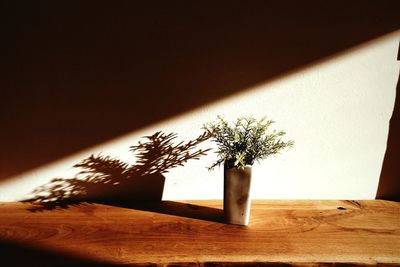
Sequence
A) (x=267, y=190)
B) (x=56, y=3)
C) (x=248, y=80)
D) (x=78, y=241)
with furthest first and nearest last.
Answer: (x=267, y=190)
(x=248, y=80)
(x=56, y=3)
(x=78, y=241)

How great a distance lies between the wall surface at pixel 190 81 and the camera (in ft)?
4.82

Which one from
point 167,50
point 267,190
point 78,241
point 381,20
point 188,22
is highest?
point 381,20

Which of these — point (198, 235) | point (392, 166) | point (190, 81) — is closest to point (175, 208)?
point (198, 235)

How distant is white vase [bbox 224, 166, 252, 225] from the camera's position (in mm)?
1320

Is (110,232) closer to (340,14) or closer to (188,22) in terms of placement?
(188,22)

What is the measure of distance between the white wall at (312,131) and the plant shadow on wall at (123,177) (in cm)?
4

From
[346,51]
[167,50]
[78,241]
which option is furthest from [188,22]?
[78,241]

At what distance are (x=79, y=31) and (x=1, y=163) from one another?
741 millimetres

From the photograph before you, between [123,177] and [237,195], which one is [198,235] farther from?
[123,177]

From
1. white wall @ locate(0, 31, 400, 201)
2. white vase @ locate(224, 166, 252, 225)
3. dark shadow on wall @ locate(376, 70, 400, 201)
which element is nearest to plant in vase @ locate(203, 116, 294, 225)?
white vase @ locate(224, 166, 252, 225)

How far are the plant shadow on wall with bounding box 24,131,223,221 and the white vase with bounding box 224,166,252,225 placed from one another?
284 millimetres

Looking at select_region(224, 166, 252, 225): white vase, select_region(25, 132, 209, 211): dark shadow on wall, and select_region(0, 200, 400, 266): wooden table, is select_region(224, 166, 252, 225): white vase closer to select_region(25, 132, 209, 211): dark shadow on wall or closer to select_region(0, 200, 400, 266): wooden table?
select_region(0, 200, 400, 266): wooden table

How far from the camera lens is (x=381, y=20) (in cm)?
152

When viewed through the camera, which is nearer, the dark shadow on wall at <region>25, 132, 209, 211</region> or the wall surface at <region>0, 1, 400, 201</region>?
the wall surface at <region>0, 1, 400, 201</region>
